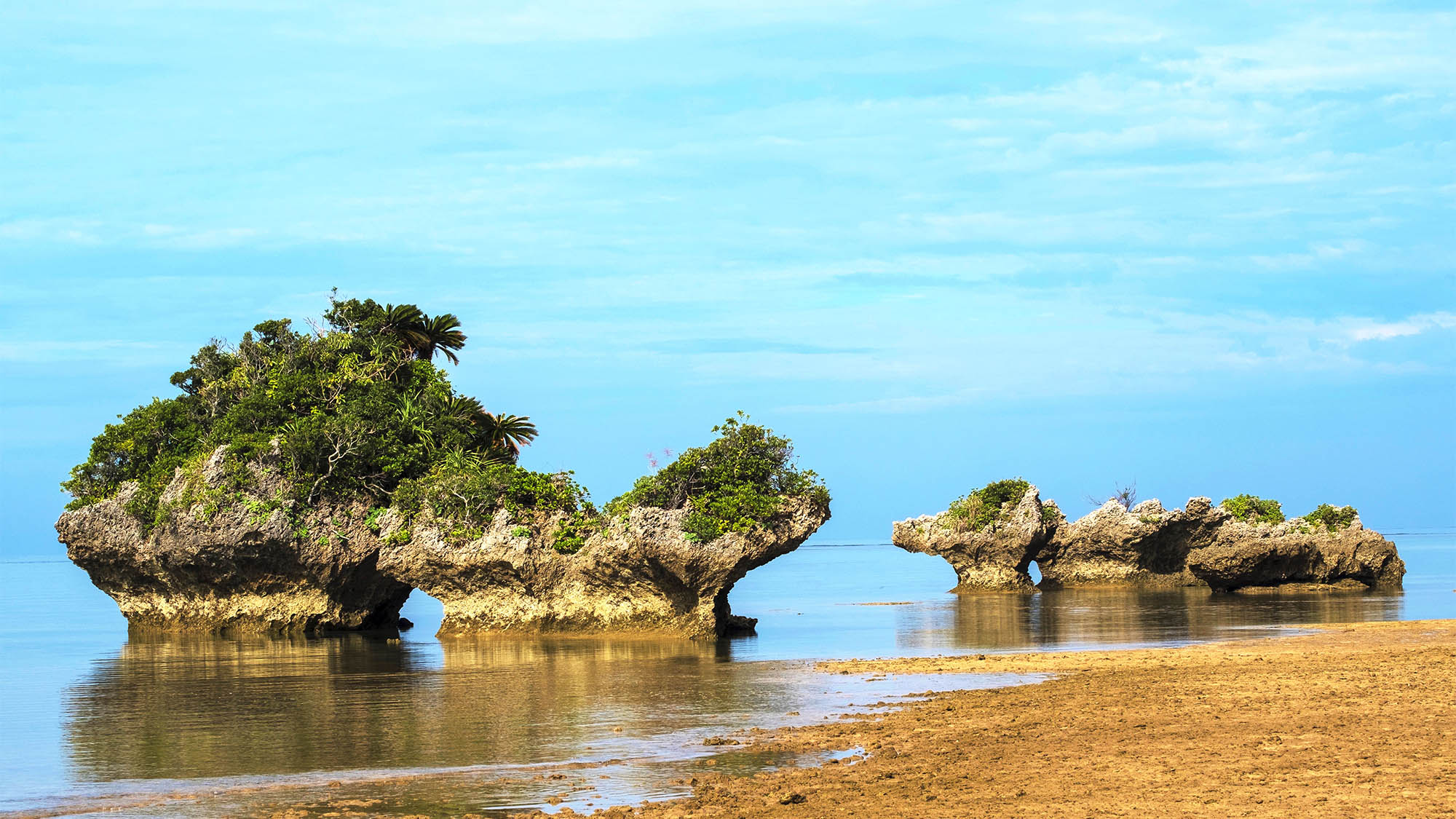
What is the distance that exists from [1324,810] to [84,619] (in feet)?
177

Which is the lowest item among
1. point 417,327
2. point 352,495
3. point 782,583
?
point 782,583

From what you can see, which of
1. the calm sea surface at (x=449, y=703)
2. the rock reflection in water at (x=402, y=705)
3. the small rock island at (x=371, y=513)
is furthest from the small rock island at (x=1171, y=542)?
the rock reflection in water at (x=402, y=705)

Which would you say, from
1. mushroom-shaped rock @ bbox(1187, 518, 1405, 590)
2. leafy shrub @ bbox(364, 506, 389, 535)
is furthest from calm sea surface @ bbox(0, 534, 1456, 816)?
mushroom-shaped rock @ bbox(1187, 518, 1405, 590)

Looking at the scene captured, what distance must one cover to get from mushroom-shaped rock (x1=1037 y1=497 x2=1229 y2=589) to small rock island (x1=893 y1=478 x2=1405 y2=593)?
0.06 meters

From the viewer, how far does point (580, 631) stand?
108 ft

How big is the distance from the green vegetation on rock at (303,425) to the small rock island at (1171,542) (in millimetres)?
25213

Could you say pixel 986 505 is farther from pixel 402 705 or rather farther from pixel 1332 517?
pixel 402 705

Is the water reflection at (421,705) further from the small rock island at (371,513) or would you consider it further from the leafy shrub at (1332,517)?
the leafy shrub at (1332,517)

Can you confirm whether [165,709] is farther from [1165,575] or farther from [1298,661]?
[1165,575]

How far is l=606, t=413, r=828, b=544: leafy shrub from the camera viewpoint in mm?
31000

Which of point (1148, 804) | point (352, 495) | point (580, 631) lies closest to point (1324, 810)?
point (1148, 804)

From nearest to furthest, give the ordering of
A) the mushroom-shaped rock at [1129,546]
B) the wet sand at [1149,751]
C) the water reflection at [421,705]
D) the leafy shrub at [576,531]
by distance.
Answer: the wet sand at [1149,751] → the water reflection at [421,705] → the leafy shrub at [576,531] → the mushroom-shaped rock at [1129,546]

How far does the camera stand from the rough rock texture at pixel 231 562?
33.6 meters

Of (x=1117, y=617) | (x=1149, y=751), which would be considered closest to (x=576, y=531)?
(x=1117, y=617)
